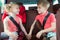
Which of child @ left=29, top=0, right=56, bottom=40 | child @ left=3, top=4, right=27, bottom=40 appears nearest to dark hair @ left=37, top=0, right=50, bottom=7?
child @ left=29, top=0, right=56, bottom=40

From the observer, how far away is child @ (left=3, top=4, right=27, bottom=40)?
0.70 metres

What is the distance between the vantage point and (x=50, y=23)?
2.29ft

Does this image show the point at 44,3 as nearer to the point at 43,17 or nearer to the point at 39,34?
the point at 43,17

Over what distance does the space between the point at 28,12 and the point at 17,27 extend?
0.41 ft

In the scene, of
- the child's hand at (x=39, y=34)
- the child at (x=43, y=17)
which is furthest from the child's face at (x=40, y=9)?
the child's hand at (x=39, y=34)

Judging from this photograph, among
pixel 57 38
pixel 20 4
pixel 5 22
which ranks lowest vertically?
pixel 57 38

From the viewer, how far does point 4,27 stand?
2.30ft

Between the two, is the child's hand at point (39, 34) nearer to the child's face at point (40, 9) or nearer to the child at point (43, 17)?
the child at point (43, 17)

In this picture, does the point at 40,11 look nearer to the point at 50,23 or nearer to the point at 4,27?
the point at 50,23

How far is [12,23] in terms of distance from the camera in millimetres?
706

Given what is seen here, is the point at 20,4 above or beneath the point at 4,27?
above

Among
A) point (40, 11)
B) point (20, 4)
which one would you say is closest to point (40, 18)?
point (40, 11)

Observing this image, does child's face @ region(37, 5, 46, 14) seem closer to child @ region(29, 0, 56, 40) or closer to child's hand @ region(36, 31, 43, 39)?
child @ region(29, 0, 56, 40)

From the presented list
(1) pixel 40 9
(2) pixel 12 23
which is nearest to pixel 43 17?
(1) pixel 40 9
